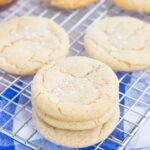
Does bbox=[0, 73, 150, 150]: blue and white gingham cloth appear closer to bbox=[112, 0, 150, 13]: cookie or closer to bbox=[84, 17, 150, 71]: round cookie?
bbox=[84, 17, 150, 71]: round cookie

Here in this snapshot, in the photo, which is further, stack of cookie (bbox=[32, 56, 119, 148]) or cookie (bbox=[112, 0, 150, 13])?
cookie (bbox=[112, 0, 150, 13])

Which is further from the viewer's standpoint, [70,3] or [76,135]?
[70,3]

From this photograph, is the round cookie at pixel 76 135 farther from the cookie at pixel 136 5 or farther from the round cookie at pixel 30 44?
the cookie at pixel 136 5

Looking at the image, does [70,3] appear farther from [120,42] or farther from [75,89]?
[75,89]

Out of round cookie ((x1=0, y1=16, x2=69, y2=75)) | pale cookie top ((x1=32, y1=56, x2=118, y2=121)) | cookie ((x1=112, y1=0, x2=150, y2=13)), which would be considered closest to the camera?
pale cookie top ((x1=32, y1=56, x2=118, y2=121))

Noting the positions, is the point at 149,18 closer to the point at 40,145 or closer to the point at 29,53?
the point at 29,53

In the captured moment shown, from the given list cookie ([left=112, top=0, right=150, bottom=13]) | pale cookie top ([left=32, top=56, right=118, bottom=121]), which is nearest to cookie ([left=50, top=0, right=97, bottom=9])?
cookie ([left=112, top=0, right=150, bottom=13])

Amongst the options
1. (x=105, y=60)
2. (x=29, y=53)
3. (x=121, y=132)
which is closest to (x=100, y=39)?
(x=105, y=60)

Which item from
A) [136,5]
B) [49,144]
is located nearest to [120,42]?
[136,5]

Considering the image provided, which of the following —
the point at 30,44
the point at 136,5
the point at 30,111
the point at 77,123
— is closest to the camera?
the point at 77,123
